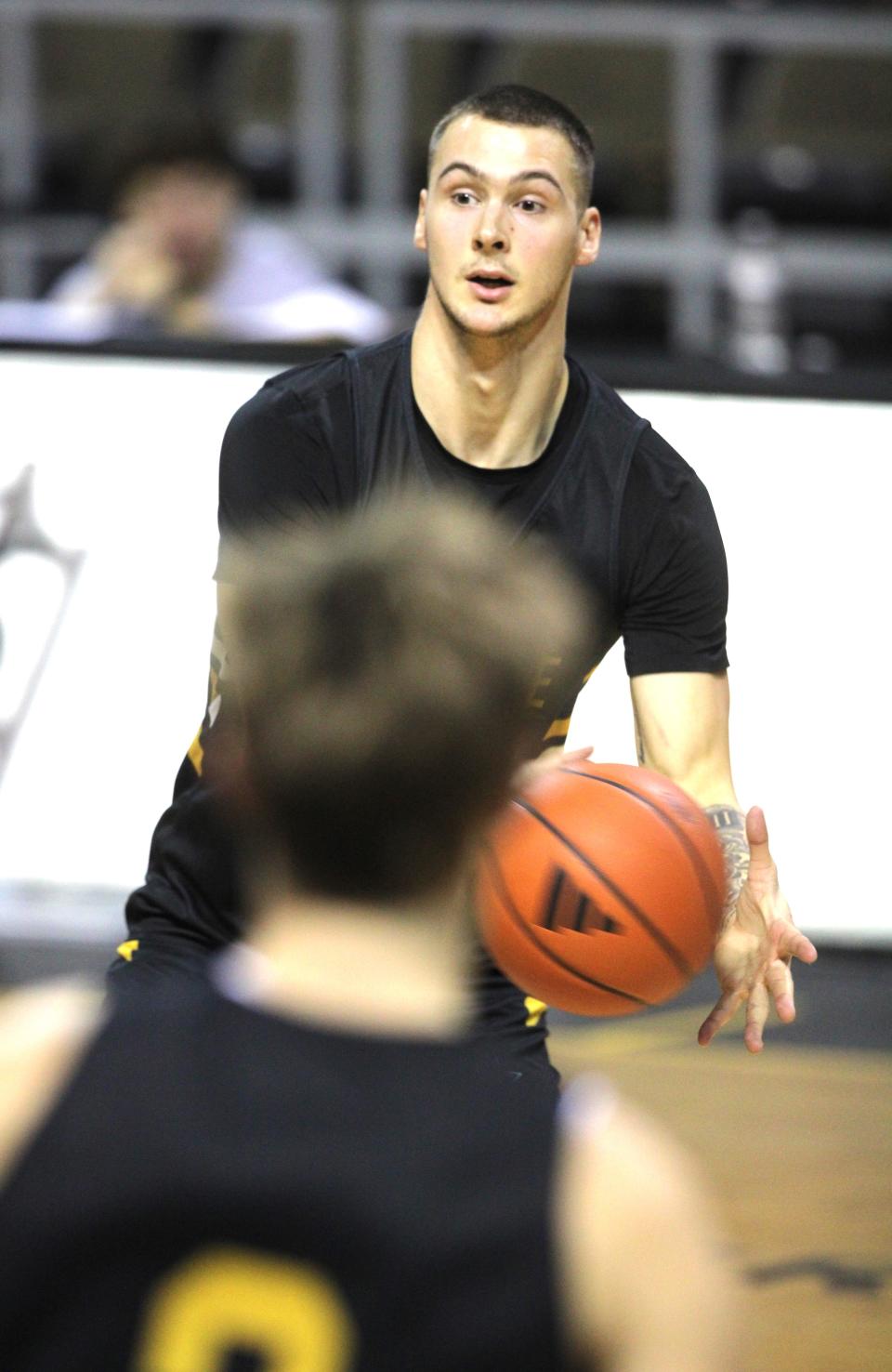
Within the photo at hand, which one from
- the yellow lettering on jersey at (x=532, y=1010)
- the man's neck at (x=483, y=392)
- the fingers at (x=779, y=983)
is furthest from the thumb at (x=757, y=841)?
the man's neck at (x=483, y=392)

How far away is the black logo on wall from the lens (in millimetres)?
5914

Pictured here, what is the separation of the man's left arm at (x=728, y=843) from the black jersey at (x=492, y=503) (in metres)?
0.05

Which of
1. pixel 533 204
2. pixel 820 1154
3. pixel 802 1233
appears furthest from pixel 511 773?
pixel 820 1154

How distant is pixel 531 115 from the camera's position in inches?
144

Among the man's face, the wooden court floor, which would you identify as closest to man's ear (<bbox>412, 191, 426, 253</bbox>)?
the man's face

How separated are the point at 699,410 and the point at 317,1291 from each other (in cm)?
467

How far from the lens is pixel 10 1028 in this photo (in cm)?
166

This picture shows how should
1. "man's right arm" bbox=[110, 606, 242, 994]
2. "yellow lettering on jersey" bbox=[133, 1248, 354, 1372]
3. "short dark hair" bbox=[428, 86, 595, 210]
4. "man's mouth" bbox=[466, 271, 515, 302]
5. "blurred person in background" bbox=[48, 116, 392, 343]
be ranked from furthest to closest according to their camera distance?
1. "blurred person in background" bbox=[48, 116, 392, 343]
2. "short dark hair" bbox=[428, 86, 595, 210]
3. "man's mouth" bbox=[466, 271, 515, 302]
4. "man's right arm" bbox=[110, 606, 242, 994]
5. "yellow lettering on jersey" bbox=[133, 1248, 354, 1372]

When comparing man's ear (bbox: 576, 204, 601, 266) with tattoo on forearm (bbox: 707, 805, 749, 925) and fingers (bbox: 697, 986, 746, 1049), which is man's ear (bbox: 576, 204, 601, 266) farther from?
fingers (bbox: 697, 986, 746, 1049)

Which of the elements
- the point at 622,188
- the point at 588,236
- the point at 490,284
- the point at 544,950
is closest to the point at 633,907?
the point at 544,950

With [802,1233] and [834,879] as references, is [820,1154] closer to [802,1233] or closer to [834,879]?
[802,1233]

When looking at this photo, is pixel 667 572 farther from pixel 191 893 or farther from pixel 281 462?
pixel 191 893

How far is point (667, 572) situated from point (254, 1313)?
220cm

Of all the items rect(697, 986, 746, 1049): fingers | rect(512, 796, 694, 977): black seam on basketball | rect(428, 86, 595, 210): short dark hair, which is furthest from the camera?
rect(428, 86, 595, 210): short dark hair
